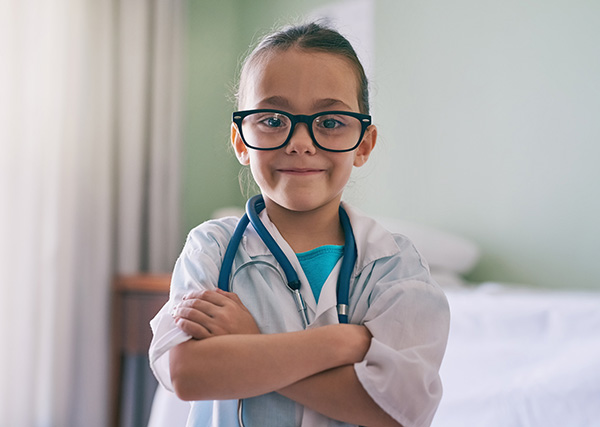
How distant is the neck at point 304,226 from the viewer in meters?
0.84

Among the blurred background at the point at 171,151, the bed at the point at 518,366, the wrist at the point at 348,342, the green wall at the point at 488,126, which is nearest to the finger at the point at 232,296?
the wrist at the point at 348,342

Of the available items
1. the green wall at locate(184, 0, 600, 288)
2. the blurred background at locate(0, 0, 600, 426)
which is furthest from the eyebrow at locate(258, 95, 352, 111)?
the blurred background at locate(0, 0, 600, 426)

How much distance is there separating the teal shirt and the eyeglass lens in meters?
0.14

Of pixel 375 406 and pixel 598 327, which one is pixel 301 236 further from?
pixel 598 327

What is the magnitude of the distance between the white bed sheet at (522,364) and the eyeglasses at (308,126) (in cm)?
72

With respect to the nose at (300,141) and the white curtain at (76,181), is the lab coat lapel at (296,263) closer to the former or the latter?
Result: the nose at (300,141)

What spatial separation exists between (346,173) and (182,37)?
101 inches

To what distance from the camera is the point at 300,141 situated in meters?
0.76

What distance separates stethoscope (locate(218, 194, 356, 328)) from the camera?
772 millimetres

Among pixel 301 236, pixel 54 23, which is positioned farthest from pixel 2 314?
pixel 301 236

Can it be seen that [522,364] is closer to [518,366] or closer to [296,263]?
[518,366]

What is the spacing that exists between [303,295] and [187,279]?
0.15 m

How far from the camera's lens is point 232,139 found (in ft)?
2.95

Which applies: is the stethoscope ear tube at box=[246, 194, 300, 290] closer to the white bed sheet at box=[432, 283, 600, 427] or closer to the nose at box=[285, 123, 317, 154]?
the nose at box=[285, 123, 317, 154]
